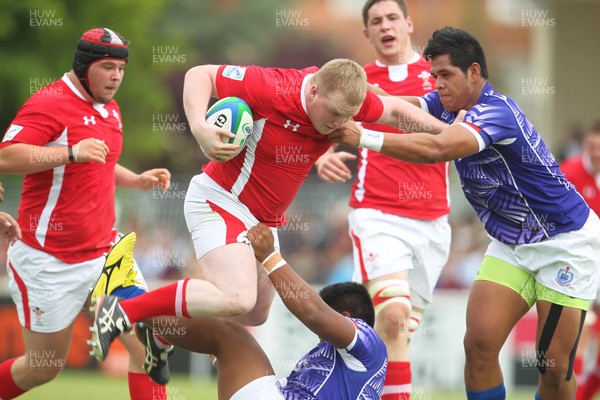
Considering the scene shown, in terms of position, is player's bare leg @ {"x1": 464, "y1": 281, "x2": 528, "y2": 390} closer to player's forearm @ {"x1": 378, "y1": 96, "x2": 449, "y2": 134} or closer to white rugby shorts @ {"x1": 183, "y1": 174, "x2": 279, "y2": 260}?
player's forearm @ {"x1": 378, "y1": 96, "x2": 449, "y2": 134}

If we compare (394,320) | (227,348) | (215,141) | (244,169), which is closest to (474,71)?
(244,169)

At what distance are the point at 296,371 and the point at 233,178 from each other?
55.6 inches

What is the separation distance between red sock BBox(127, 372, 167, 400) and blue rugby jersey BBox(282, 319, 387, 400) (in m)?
1.63

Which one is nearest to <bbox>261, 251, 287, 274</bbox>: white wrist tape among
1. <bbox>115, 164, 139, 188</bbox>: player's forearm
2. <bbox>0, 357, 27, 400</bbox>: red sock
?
<bbox>115, 164, 139, 188</bbox>: player's forearm

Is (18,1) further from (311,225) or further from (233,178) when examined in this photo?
(233,178)

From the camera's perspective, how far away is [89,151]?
714 centimetres

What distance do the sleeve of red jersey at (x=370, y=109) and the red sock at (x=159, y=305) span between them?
5.97ft

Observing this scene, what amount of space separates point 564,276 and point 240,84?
8.79 feet

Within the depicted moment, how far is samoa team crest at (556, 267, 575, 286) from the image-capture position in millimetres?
6875

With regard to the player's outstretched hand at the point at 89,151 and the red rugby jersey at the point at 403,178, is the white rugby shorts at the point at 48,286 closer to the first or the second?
the player's outstretched hand at the point at 89,151

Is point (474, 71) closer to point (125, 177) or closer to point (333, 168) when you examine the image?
point (333, 168)

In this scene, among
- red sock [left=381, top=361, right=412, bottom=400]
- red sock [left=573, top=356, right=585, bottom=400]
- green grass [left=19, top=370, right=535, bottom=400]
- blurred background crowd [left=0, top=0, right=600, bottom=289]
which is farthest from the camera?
blurred background crowd [left=0, top=0, right=600, bottom=289]

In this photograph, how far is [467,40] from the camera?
6820 mm

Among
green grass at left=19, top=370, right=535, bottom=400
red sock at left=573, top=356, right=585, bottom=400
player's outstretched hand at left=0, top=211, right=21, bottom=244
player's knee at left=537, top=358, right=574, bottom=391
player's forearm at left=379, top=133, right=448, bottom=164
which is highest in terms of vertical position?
player's forearm at left=379, top=133, right=448, bottom=164
